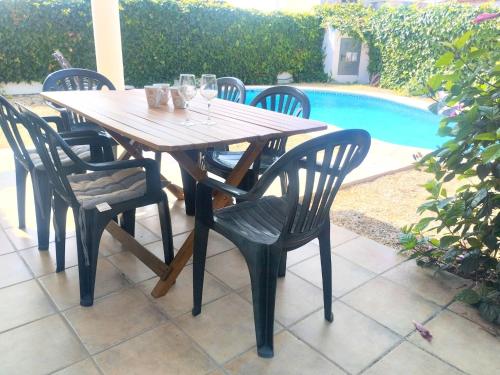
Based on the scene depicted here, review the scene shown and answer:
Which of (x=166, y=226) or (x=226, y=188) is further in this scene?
(x=166, y=226)

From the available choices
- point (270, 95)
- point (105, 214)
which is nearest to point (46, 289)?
point (105, 214)

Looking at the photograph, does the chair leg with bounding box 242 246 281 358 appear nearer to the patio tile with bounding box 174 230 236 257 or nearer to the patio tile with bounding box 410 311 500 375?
the patio tile with bounding box 410 311 500 375

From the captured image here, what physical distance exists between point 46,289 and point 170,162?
2427 millimetres

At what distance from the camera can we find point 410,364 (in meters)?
1.70

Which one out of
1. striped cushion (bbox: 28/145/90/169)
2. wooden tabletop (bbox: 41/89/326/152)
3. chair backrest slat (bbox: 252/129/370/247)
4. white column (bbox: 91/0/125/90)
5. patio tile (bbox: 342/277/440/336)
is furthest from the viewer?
Result: white column (bbox: 91/0/125/90)

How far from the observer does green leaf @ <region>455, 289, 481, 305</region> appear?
2.04 metres

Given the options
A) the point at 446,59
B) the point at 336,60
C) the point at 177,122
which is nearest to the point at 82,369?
the point at 177,122

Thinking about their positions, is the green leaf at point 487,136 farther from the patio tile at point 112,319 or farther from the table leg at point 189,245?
the patio tile at point 112,319

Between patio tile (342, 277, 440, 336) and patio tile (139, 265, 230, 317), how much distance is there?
27.3 inches

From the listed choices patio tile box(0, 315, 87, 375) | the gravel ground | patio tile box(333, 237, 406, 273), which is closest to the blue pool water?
the gravel ground

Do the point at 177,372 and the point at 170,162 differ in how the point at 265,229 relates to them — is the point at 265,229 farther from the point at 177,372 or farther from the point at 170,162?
the point at 170,162

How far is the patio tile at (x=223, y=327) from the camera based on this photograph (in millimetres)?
1748

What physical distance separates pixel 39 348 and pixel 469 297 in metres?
2.07

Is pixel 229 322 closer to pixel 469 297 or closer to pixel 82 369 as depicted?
pixel 82 369
